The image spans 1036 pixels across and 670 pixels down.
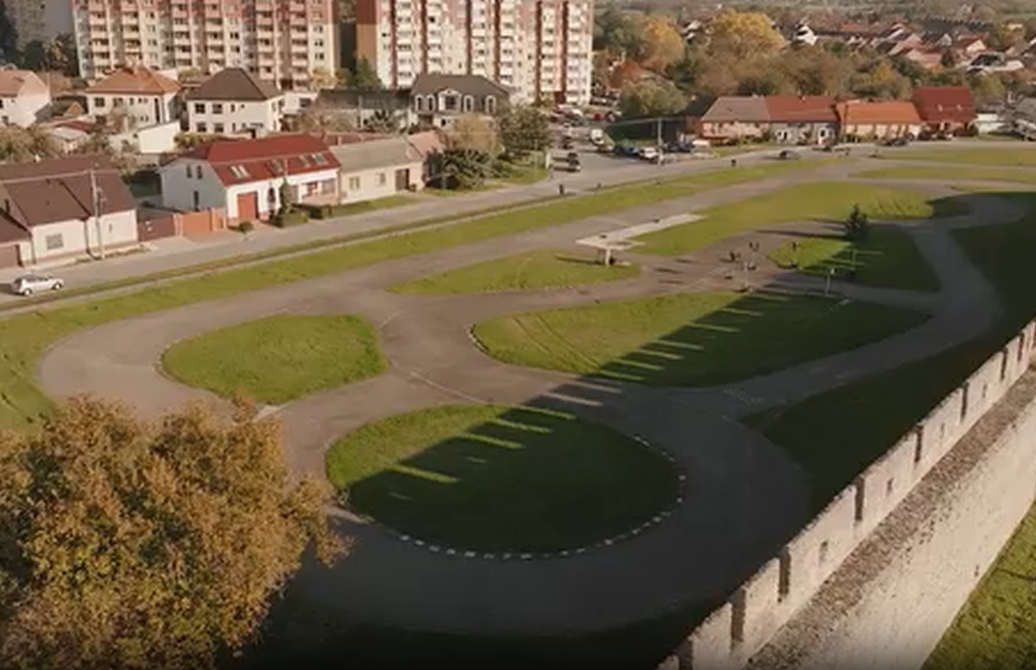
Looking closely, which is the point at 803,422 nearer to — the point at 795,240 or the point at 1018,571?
the point at 1018,571

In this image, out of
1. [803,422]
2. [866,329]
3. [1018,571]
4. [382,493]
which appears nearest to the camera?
[1018,571]

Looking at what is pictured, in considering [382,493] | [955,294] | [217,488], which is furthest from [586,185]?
[217,488]

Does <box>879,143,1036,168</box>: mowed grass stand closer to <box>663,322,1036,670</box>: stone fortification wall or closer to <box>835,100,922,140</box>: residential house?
<box>835,100,922,140</box>: residential house

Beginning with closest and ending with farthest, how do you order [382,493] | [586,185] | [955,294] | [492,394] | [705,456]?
[382,493] → [705,456] → [492,394] → [955,294] → [586,185]

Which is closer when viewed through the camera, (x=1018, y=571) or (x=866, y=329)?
(x=1018, y=571)

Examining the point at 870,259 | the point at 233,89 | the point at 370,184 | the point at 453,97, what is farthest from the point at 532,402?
the point at 453,97

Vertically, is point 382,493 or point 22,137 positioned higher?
point 22,137

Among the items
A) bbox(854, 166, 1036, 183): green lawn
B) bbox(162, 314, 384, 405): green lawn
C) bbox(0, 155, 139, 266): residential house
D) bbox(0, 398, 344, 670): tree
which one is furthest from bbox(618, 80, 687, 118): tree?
bbox(0, 398, 344, 670): tree
